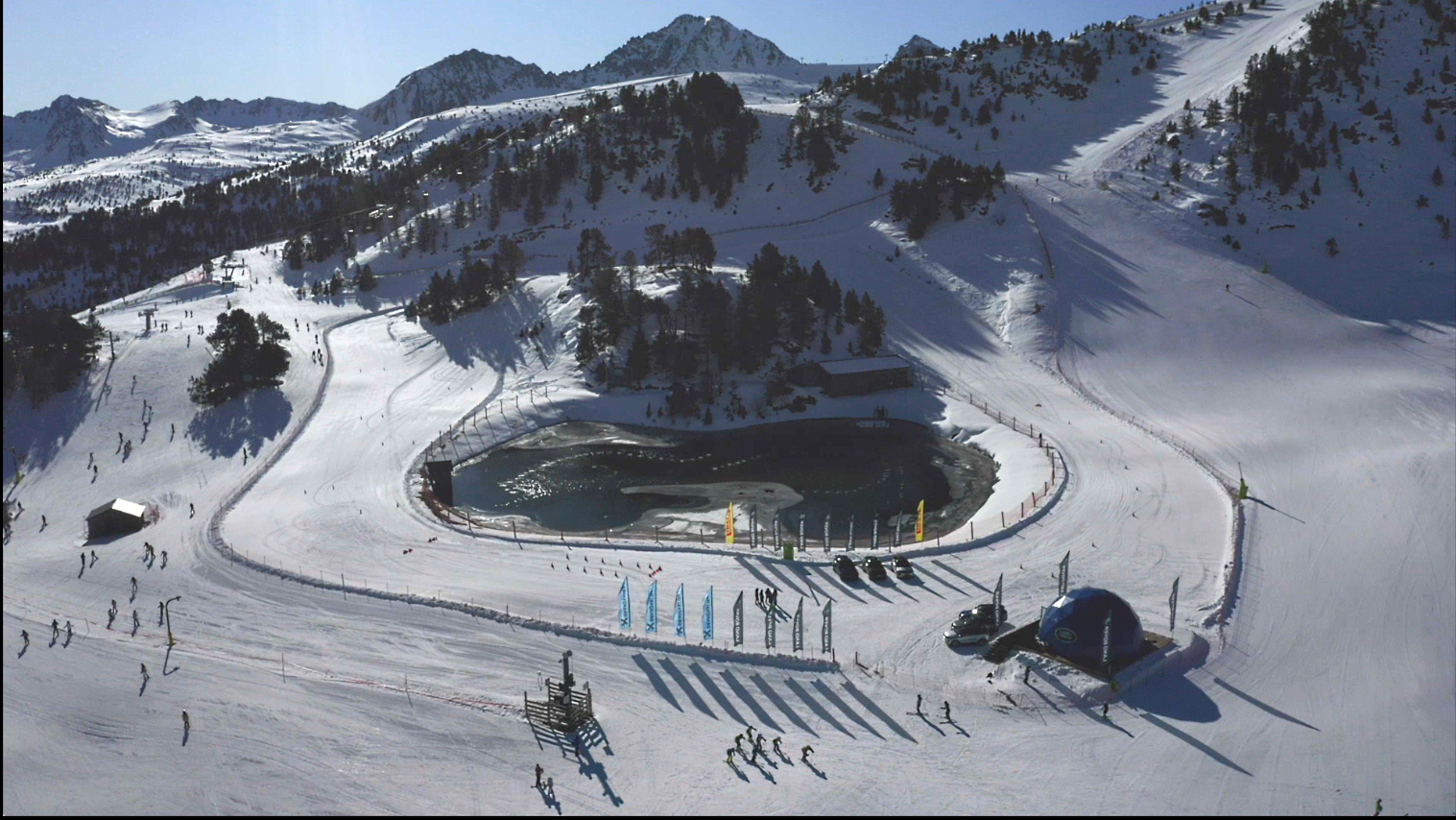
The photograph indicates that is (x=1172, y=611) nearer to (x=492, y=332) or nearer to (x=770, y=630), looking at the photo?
(x=770, y=630)

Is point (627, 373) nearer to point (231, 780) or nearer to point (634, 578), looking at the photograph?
point (634, 578)

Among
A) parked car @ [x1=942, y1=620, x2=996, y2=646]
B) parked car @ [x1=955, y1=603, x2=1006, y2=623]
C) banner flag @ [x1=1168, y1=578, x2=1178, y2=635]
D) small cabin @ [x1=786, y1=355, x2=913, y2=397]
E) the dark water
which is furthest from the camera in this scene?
small cabin @ [x1=786, y1=355, x2=913, y2=397]

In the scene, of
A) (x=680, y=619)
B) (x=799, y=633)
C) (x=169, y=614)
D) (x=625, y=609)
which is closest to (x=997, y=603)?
(x=799, y=633)

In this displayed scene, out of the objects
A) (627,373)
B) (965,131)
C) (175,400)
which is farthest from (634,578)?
(965,131)

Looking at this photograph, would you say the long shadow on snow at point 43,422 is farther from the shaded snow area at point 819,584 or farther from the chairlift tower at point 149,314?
the chairlift tower at point 149,314

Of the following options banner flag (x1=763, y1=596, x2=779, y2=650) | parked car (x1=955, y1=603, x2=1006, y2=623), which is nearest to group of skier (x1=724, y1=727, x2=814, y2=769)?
banner flag (x1=763, y1=596, x2=779, y2=650)

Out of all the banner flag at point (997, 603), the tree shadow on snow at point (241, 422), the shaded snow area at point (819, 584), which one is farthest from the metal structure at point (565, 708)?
the tree shadow on snow at point (241, 422)

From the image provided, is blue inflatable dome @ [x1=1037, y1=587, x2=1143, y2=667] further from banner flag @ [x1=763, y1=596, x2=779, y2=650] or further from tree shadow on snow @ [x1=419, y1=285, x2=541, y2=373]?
tree shadow on snow @ [x1=419, y1=285, x2=541, y2=373]
